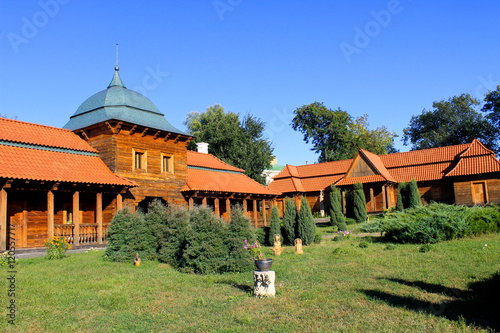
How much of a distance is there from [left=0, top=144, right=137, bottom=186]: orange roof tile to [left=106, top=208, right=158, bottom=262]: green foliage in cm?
421

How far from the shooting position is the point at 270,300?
8023 millimetres

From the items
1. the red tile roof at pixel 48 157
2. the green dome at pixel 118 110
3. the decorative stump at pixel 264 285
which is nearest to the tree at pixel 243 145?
Result: the green dome at pixel 118 110

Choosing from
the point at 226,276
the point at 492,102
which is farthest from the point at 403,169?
the point at 226,276

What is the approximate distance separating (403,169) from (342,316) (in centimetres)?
2939

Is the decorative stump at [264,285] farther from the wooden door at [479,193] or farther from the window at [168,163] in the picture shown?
the wooden door at [479,193]

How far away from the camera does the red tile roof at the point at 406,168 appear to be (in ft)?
96.0

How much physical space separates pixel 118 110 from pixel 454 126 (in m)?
44.7

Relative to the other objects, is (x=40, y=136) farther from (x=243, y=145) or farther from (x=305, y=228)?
(x=243, y=145)

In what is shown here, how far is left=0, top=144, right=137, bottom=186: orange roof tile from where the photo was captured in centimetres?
1518

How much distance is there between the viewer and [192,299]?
27.3 ft

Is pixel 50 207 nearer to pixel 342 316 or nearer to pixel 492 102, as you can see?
pixel 342 316

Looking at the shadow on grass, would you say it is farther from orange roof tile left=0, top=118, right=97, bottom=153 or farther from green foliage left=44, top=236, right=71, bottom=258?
orange roof tile left=0, top=118, right=97, bottom=153

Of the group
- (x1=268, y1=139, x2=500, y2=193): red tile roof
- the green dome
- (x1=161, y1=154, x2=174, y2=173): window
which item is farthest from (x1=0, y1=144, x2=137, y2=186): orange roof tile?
(x1=268, y1=139, x2=500, y2=193): red tile roof

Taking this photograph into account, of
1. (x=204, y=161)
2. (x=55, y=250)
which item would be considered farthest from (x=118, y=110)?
(x=55, y=250)
